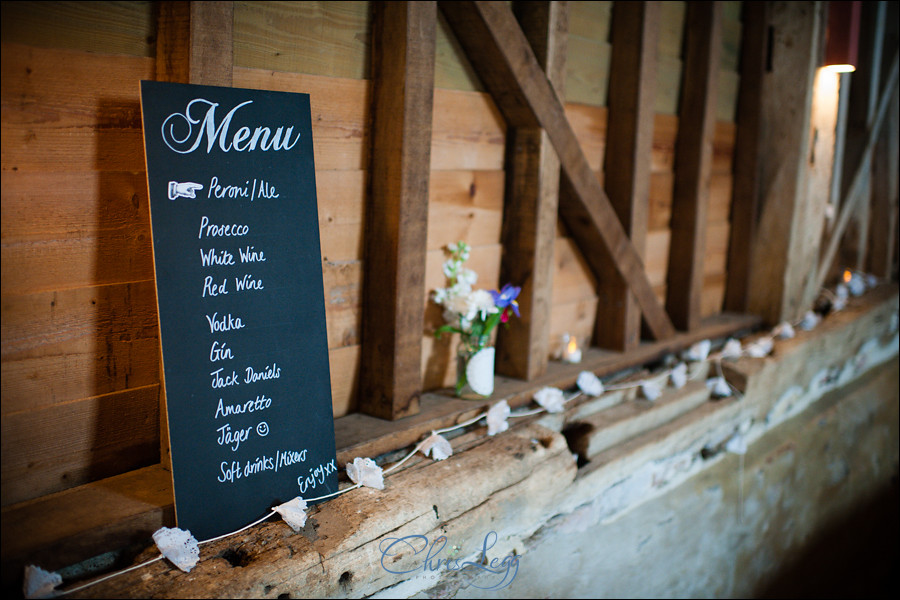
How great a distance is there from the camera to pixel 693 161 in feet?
10.1

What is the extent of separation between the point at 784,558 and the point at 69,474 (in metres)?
3.18

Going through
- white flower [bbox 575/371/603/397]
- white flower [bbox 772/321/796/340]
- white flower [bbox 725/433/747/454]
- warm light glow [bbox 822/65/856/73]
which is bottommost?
white flower [bbox 725/433/747/454]

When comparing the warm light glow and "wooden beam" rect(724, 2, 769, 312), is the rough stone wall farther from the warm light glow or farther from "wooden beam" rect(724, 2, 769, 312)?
the warm light glow

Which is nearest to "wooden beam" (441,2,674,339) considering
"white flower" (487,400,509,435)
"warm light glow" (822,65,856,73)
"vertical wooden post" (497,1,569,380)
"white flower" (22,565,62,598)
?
"vertical wooden post" (497,1,569,380)

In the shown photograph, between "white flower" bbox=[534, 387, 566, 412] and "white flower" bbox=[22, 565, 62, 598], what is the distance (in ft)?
4.76

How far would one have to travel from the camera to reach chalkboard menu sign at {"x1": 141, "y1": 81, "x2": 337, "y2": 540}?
4.50 feet

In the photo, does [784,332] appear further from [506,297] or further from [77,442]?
[77,442]

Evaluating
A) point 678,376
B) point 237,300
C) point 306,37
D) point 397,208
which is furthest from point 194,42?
point 678,376

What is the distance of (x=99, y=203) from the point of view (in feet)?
4.75

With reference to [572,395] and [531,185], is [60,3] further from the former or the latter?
[572,395]

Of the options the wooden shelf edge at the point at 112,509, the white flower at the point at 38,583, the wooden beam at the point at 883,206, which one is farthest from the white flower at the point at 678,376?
the wooden beam at the point at 883,206

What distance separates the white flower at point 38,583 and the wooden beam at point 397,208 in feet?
2.96

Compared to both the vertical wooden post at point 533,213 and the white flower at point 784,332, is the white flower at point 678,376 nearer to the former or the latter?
the vertical wooden post at point 533,213

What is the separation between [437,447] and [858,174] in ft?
11.1
